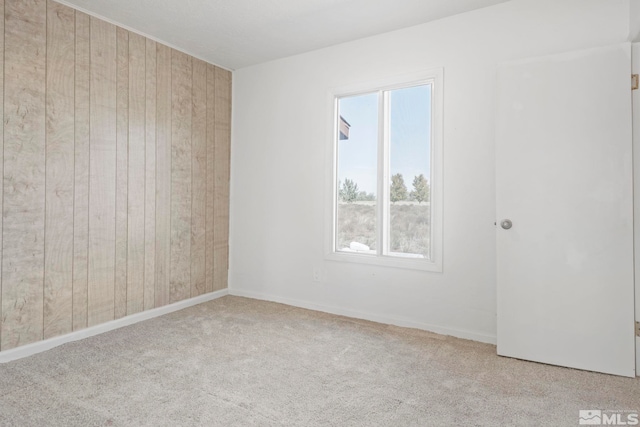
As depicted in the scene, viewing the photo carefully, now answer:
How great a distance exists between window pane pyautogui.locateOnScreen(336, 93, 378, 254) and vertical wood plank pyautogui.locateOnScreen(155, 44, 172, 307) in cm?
155

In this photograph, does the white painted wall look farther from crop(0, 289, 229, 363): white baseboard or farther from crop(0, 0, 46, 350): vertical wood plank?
crop(0, 0, 46, 350): vertical wood plank

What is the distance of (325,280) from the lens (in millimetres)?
3428

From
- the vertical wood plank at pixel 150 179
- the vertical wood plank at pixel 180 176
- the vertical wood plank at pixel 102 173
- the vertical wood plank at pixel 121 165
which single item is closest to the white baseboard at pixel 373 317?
the vertical wood plank at pixel 180 176

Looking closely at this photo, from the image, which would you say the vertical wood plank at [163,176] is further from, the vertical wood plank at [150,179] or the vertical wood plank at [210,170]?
the vertical wood plank at [210,170]

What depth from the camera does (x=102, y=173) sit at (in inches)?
112

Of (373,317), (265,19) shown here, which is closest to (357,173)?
(373,317)

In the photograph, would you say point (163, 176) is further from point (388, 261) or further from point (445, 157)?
point (445, 157)

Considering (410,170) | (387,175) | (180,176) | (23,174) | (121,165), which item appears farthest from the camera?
(180,176)

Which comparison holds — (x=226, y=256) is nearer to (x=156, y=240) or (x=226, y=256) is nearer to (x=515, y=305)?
(x=156, y=240)

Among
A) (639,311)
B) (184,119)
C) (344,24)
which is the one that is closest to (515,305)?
(639,311)

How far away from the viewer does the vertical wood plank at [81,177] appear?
105 inches

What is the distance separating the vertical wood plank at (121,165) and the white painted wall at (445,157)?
3.94 feet

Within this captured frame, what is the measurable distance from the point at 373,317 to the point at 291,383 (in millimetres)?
1270

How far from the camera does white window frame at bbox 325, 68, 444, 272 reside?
2857mm
